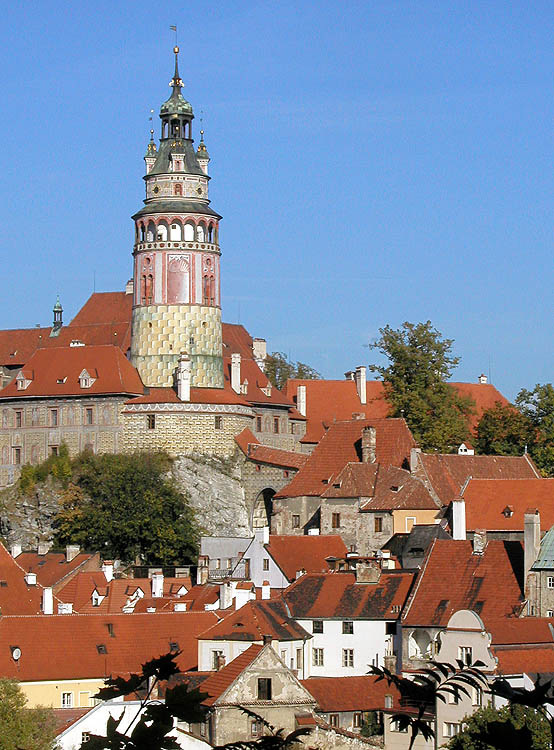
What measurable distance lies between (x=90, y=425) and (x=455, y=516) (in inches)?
1058

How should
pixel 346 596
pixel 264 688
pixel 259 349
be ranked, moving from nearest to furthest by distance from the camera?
pixel 264 688
pixel 346 596
pixel 259 349

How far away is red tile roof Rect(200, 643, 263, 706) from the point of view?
4100 cm

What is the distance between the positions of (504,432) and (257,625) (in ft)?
113

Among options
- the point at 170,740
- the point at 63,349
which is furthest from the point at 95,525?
the point at 170,740

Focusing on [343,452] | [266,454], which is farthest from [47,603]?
[266,454]

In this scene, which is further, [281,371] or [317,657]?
[281,371]

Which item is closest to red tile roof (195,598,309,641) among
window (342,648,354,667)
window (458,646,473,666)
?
window (342,648,354,667)

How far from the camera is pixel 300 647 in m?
51.8

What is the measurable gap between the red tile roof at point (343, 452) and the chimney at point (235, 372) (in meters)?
10.9

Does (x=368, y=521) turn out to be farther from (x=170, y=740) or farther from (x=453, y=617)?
(x=170, y=740)

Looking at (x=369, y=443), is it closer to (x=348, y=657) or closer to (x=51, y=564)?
(x=51, y=564)

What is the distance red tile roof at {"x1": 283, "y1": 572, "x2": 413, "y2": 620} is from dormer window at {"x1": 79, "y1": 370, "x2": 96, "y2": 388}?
29.3 m

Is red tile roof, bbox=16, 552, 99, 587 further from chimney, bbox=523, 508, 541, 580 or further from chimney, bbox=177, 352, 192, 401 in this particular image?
chimney, bbox=523, 508, 541, 580

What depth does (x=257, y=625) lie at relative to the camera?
163 ft
